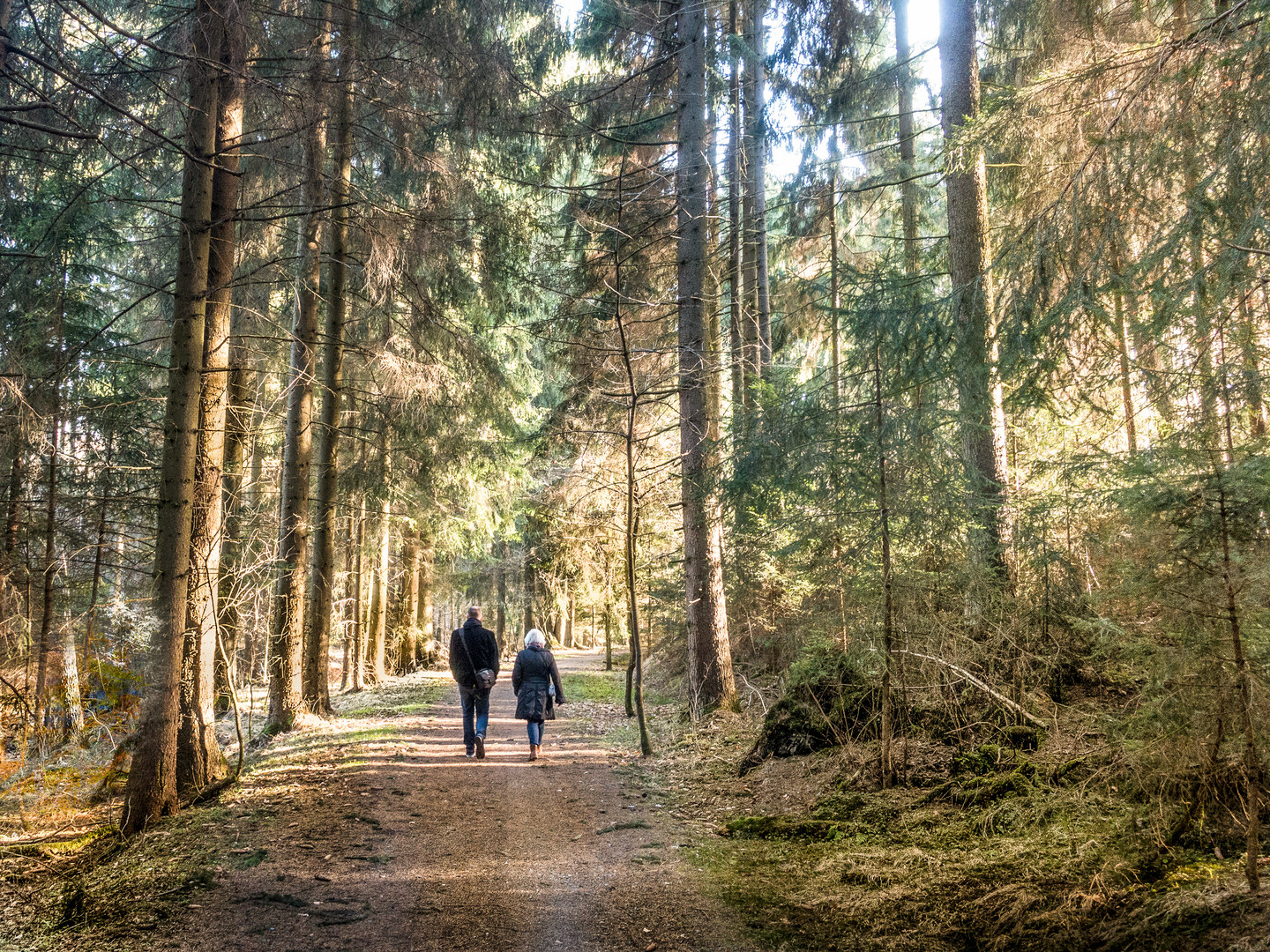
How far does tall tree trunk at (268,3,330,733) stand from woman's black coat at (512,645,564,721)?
3467 millimetres

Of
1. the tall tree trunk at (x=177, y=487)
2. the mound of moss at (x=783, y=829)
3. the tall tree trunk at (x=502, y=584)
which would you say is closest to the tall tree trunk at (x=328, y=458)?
the tall tree trunk at (x=177, y=487)

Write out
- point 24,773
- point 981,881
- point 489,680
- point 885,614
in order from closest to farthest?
1. point 981,881
2. point 885,614
3. point 24,773
4. point 489,680

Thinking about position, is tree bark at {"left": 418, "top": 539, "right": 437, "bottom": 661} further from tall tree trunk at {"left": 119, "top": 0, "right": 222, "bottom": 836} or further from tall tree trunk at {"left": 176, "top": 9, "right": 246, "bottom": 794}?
tall tree trunk at {"left": 119, "top": 0, "right": 222, "bottom": 836}

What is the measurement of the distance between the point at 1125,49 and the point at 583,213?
825 cm

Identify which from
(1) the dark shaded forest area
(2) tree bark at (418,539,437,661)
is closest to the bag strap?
(1) the dark shaded forest area

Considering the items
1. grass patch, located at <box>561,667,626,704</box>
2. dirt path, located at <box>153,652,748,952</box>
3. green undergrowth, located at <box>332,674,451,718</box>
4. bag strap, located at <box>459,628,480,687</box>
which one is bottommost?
grass patch, located at <box>561,667,626,704</box>

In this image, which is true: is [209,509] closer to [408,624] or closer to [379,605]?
[379,605]

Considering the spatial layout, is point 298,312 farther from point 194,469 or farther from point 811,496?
point 811,496

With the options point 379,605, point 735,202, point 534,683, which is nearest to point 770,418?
point 534,683

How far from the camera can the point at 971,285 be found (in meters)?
6.48

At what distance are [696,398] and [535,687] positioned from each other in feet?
15.3

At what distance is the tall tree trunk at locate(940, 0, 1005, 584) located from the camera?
21.4 ft

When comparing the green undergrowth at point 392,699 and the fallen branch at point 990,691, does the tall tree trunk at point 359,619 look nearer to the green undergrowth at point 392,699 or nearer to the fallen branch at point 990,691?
the green undergrowth at point 392,699

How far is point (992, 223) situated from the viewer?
8477mm
